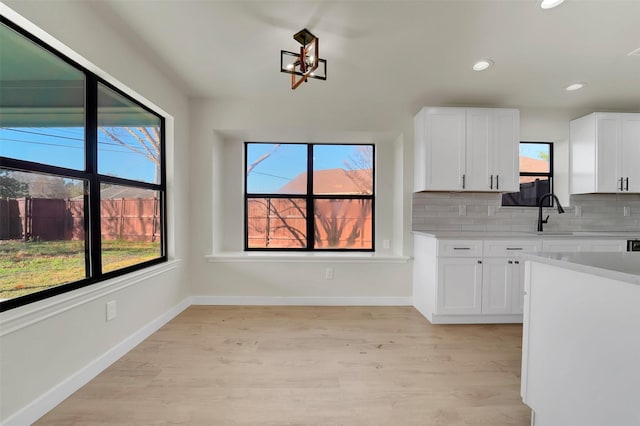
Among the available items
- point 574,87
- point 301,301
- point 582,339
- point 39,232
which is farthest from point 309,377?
point 574,87

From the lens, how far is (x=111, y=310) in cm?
196

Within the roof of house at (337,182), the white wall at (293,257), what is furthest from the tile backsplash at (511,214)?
the roof of house at (337,182)

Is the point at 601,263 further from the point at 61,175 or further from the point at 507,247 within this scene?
the point at 61,175

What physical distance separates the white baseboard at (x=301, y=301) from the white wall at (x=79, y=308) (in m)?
0.50

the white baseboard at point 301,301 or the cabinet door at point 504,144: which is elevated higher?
the cabinet door at point 504,144

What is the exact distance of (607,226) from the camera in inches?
131

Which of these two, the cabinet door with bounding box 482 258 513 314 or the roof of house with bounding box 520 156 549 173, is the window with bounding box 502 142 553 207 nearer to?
the roof of house with bounding box 520 156 549 173

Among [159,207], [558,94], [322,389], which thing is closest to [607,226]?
[558,94]

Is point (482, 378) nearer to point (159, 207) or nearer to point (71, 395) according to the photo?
point (71, 395)

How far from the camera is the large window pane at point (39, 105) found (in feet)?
4.51

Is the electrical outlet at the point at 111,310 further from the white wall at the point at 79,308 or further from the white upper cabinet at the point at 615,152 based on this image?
the white upper cabinet at the point at 615,152

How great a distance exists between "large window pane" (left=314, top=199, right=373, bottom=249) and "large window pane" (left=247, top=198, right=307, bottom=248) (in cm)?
22

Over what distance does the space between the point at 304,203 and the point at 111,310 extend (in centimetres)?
229

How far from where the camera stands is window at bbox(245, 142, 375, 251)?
3.63 metres
